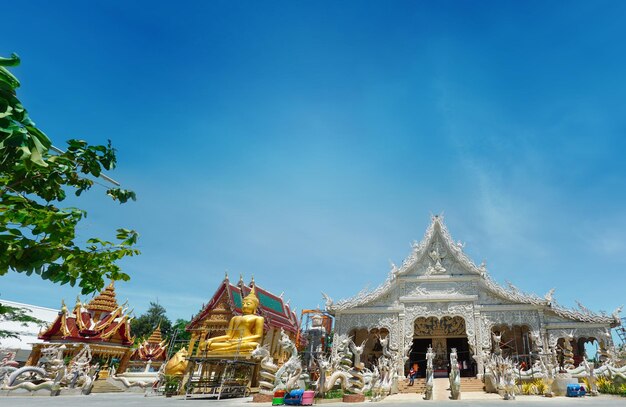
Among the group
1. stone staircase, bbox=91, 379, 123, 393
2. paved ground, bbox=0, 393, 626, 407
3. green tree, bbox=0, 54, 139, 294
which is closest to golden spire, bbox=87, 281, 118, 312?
stone staircase, bbox=91, 379, 123, 393

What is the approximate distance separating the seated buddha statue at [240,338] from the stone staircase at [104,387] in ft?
21.9

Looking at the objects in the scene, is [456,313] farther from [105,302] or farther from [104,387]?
[105,302]

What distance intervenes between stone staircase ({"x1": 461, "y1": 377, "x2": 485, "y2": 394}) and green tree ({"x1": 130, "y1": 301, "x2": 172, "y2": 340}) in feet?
136

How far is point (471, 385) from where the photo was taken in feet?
57.5

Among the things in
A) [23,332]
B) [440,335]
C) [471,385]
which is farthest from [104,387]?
[23,332]

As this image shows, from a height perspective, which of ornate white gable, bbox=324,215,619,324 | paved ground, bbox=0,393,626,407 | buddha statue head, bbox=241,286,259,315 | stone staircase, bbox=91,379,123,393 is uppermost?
ornate white gable, bbox=324,215,619,324

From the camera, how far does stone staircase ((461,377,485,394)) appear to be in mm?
17234

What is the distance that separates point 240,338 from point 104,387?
9342 mm

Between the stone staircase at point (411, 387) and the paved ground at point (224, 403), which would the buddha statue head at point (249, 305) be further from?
the stone staircase at point (411, 387)

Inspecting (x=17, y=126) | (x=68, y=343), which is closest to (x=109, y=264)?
(x=17, y=126)

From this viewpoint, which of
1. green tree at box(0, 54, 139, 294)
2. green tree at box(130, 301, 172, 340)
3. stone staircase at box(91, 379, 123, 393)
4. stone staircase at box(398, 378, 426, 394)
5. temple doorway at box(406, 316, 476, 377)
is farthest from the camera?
green tree at box(130, 301, 172, 340)

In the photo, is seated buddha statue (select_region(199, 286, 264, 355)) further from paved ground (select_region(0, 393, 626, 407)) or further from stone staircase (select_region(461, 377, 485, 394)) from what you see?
stone staircase (select_region(461, 377, 485, 394))

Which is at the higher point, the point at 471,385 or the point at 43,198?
the point at 43,198

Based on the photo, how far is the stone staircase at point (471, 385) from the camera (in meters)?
17.2
